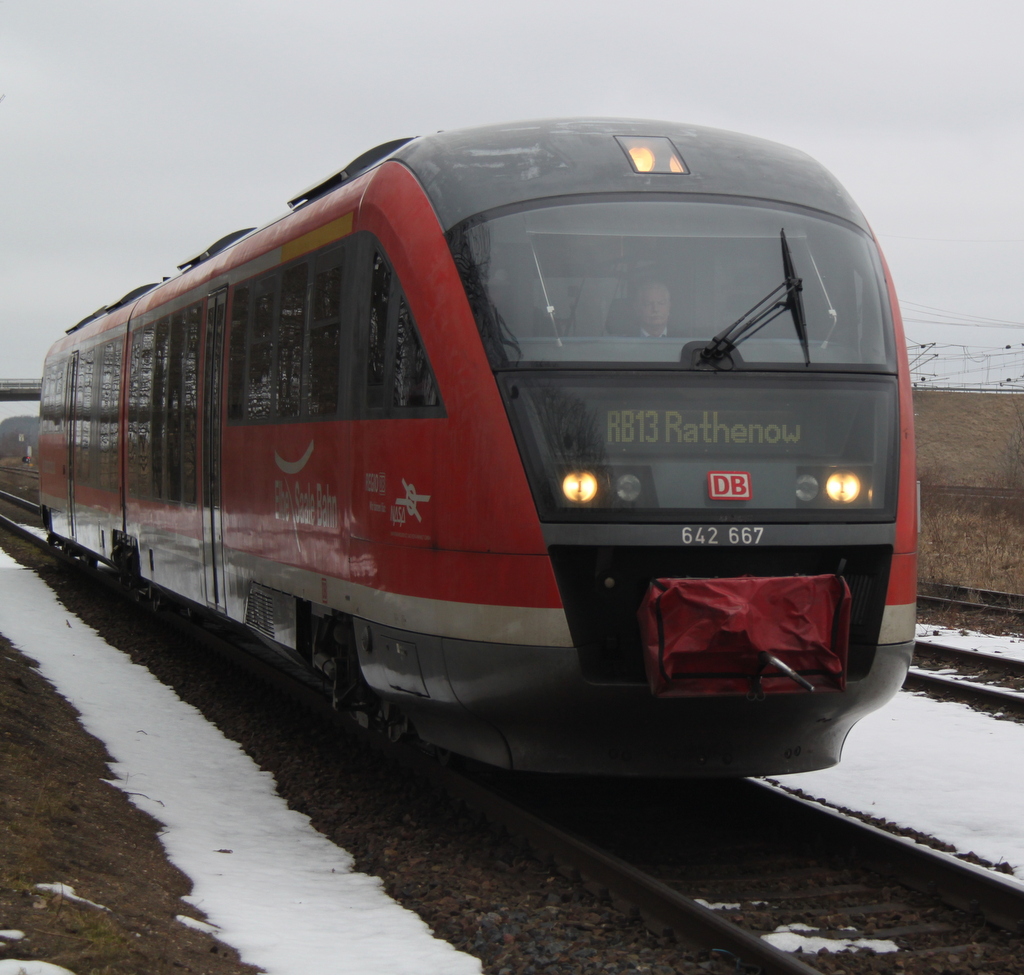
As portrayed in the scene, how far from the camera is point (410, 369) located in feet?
18.8

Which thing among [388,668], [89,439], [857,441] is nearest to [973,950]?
[857,441]

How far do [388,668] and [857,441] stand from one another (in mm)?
2405

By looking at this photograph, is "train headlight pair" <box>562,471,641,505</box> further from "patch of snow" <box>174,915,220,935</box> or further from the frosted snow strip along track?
"patch of snow" <box>174,915,220,935</box>

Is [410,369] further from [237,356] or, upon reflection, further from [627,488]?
[237,356]

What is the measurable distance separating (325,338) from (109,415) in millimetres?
8104

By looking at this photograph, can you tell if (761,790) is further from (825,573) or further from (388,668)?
(388,668)

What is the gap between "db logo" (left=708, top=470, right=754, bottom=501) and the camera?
5211mm

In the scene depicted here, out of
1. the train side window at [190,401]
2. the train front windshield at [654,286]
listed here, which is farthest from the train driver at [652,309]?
the train side window at [190,401]

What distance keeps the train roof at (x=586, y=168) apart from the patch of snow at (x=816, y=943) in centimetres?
319

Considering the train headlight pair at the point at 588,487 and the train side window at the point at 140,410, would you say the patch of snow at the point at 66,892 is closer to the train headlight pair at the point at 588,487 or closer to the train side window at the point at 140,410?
the train headlight pair at the point at 588,487

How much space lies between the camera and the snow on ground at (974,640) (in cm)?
1224

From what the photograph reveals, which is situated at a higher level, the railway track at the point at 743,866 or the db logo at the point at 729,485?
the db logo at the point at 729,485

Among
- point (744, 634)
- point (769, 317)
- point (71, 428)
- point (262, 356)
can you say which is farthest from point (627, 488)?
point (71, 428)

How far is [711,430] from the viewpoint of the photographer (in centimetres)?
529
